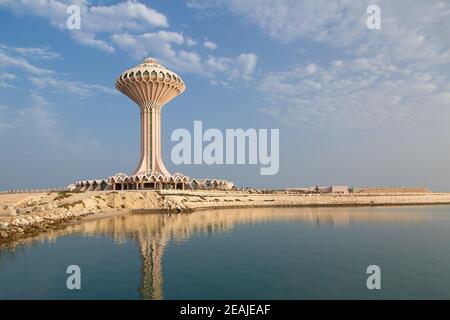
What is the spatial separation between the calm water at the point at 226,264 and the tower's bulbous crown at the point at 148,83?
6355 cm

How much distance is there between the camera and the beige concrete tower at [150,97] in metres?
92.1

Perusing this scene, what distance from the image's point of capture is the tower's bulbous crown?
9200 cm

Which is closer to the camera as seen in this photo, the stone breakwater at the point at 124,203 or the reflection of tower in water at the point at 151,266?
the reflection of tower in water at the point at 151,266

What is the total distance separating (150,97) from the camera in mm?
93625

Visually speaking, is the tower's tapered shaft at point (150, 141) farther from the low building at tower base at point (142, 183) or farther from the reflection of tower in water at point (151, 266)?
the reflection of tower in water at point (151, 266)

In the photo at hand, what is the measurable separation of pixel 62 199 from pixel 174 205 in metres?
18.2

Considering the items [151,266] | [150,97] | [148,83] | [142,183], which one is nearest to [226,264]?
[151,266]

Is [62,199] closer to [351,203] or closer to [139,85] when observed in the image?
[139,85]

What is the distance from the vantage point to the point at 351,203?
3324 inches

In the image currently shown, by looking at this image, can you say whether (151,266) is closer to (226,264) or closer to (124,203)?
(226,264)

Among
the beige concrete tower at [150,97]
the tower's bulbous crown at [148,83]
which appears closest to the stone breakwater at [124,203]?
the beige concrete tower at [150,97]

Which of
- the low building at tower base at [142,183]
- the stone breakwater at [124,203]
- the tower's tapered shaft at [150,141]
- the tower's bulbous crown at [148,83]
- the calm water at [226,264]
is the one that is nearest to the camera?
the calm water at [226,264]

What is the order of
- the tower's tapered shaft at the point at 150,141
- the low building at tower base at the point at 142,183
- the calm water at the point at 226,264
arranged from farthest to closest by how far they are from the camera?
the tower's tapered shaft at the point at 150,141
the low building at tower base at the point at 142,183
the calm water at the point at 226,264
